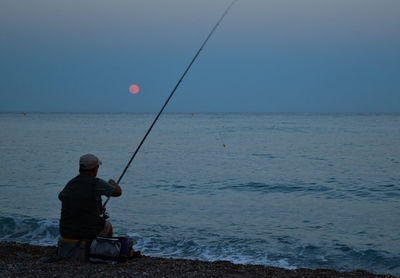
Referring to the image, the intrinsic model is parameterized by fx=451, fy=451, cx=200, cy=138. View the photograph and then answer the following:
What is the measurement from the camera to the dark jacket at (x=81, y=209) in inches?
196

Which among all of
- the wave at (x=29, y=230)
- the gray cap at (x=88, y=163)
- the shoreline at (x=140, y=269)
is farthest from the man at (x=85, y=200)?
the wave at (x=29, y=230)

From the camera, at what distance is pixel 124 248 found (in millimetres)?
5336

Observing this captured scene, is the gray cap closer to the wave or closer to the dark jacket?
the dark jacket

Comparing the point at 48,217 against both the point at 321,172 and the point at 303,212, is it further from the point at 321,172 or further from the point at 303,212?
the point at 321,172

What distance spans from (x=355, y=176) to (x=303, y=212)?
649 centimetres

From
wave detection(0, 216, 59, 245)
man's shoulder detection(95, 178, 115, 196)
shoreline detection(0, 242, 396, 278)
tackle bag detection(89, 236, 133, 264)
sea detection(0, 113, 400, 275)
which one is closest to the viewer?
shoreline detection(0, 242, 396, 278)

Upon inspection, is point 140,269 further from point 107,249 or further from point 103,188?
point 103,188

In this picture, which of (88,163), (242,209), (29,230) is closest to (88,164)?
(88,163)

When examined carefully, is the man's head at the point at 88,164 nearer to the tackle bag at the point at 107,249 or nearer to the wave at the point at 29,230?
the tackle bag at the point at 107,249

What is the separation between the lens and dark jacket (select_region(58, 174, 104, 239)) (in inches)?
196

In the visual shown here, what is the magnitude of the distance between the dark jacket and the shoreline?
38cm

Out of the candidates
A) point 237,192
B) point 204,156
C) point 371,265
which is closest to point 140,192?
point 237,192

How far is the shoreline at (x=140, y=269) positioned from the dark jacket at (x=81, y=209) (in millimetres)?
378

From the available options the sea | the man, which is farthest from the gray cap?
the sea
